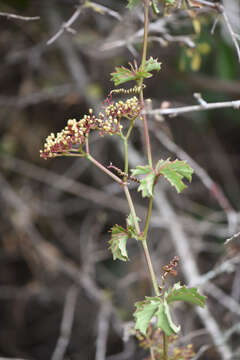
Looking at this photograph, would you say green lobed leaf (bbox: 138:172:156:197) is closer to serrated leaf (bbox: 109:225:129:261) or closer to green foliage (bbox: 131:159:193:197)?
green foliage (bbox: 131:159:193:197)

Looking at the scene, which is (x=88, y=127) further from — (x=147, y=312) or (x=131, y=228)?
(x=147, y=312)

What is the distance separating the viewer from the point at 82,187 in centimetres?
281

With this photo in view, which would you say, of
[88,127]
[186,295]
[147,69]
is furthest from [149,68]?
[186,295]

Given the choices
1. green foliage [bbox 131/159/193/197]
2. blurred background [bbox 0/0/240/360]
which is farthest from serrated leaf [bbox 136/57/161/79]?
blurred background [bbox 0/0/240/360]

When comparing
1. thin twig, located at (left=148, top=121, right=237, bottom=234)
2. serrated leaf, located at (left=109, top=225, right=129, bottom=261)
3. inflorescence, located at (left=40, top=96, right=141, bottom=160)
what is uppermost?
thin twig, located at (left=148, top=121, right=237, bottom=234)

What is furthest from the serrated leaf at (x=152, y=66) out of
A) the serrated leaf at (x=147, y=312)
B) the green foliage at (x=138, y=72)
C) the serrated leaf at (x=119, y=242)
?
the serrated leaf at (x=147, y=312)

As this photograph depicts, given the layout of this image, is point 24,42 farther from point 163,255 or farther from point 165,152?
point 163,255

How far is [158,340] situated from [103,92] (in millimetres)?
2049

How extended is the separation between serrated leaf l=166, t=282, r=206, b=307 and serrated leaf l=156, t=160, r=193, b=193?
0.58 ft

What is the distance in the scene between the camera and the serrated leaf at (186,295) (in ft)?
2.31

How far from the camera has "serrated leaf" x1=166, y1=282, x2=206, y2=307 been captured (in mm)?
706

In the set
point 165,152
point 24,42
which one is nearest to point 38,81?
point 24,42

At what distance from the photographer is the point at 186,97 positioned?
292 cm

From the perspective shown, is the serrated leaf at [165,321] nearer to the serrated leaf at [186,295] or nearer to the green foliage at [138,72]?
the serrated leaf at [186,295]
